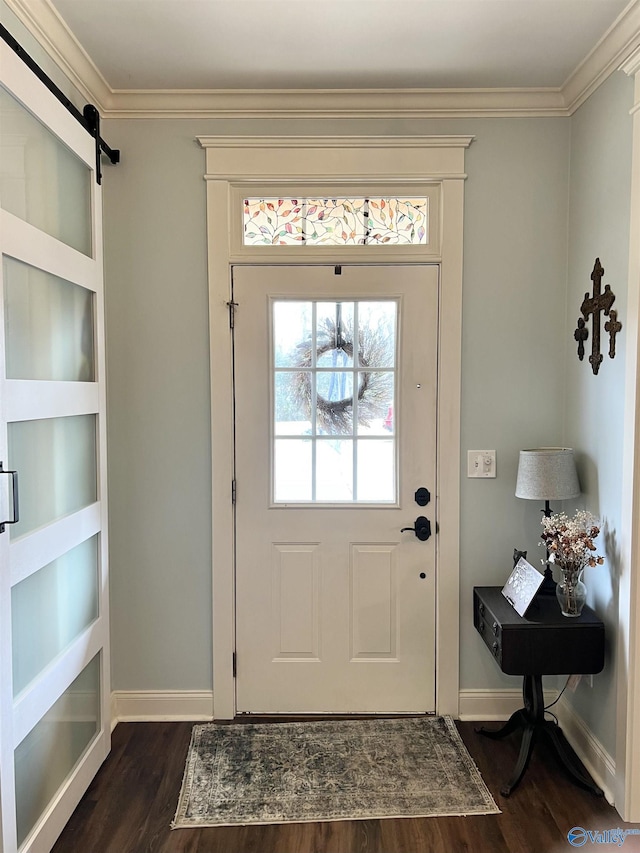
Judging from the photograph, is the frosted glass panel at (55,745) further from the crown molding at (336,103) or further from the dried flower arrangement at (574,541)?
the crown molding at (336,103)

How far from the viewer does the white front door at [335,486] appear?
95.5 inches

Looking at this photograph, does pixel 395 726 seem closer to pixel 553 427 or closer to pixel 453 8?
pixel 553 427

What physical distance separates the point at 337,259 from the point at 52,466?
141 centimetres

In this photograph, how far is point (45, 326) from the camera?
1838mm

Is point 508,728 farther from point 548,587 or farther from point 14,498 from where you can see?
point 14,498

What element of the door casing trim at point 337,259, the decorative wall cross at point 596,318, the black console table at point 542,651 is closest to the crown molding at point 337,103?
the door casing trim at point 337,259

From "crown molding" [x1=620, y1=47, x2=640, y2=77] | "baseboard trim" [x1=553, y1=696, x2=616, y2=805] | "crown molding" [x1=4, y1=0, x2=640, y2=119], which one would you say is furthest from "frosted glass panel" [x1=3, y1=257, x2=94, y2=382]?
"baseboard trim" [x1=553, y1=696, x2=616, y2=805]

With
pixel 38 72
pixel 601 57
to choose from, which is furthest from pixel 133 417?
pixel 601 57

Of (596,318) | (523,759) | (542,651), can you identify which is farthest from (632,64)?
(523,759)

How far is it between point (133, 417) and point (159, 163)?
111 centimetres

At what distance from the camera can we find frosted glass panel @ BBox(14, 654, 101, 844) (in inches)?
65.9

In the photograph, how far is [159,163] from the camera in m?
2.39

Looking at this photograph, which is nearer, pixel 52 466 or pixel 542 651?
pixel 52 466

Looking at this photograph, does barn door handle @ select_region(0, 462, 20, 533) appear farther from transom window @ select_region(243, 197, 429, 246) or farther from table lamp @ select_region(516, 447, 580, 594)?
table lamp @ select_region(516, 447, 580, 594)
